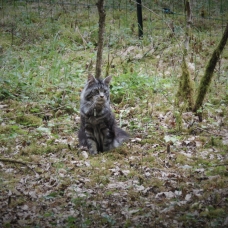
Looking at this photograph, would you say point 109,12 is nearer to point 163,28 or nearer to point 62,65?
point 163,28

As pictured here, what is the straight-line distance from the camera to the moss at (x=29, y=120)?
7.23 m

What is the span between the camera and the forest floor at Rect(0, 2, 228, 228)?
4.28 m

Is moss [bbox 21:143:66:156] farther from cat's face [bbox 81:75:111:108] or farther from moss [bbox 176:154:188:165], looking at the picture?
moss [bbox 176:154:188:165]

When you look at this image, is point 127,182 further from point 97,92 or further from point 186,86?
point 186,86

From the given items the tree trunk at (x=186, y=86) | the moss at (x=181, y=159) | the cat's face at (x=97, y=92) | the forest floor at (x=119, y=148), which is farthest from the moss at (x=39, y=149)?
the tree trunk at (x=186, y=86)

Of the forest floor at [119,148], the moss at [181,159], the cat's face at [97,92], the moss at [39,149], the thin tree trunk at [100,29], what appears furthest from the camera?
the thin tree trunk at [100,29]

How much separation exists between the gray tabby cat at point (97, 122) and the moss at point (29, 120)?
3.86 feet

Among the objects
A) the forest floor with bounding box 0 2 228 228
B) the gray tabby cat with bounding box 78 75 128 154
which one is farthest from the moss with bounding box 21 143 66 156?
the gray tabby cat with bounding box 78 75 128 154

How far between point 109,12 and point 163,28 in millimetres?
2685

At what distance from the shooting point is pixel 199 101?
708 centimetres

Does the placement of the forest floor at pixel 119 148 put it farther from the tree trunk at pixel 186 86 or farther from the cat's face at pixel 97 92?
the cat's face at pixel 97 92

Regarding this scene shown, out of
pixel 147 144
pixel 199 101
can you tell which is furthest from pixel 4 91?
pixel 199 101

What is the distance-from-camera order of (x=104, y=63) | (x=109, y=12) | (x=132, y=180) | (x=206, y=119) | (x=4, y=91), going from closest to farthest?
1. (x=132, y=180)
2. (x=206, y=119)
3. (x=4, y=91)
4. (x=104, y=63)
5. (x=109, y=12)

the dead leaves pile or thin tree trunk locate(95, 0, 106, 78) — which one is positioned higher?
thin tree trunk locate(95, 0, 106, 78)
